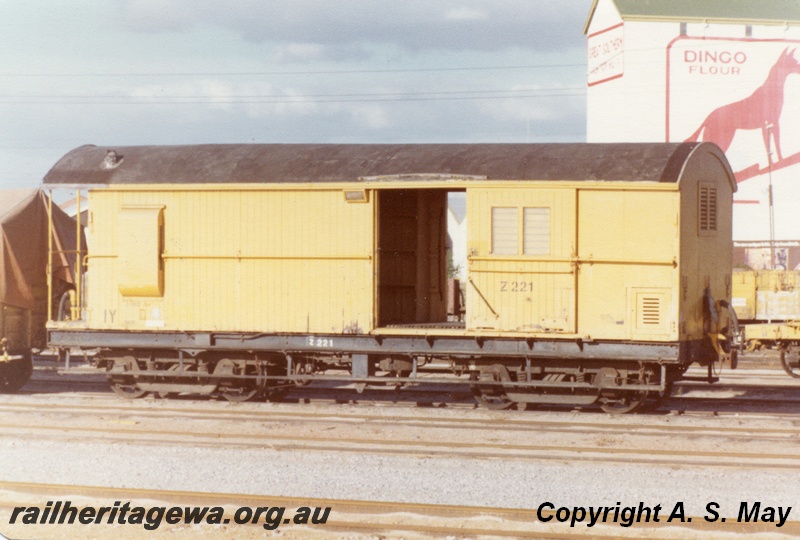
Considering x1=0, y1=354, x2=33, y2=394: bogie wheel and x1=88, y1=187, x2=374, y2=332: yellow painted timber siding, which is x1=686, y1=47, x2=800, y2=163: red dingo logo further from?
x1=0, y1=354, x2=33, y2=394: bogie wheel

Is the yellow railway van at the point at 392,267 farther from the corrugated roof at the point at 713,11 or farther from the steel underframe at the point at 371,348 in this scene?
the corrugated roof at the point at 713,11

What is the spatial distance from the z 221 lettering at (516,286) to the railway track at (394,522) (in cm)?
621

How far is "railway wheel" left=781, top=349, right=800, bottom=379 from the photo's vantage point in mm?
20969

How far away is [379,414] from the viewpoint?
49.2 feet

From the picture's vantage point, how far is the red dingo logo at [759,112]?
178 ft

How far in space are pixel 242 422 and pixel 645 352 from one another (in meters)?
5.94

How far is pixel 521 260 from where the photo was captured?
1465cm

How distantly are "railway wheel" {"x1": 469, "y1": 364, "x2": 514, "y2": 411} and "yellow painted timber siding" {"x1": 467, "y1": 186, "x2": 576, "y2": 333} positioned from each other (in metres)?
0.70

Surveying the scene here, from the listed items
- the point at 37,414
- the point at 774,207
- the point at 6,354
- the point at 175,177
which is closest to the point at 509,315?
the point at 175,177

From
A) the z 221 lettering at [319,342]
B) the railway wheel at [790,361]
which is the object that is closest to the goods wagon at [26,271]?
the z 221 lettering at [319,342]

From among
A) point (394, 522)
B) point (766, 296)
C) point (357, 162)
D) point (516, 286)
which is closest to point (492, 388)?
point (516, 286)

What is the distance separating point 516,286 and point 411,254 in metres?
2.76

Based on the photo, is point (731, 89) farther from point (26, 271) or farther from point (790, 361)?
point (26, 271)
